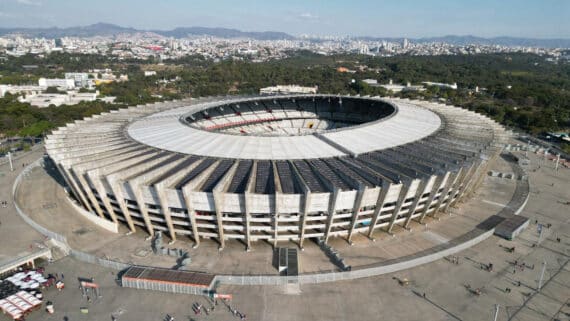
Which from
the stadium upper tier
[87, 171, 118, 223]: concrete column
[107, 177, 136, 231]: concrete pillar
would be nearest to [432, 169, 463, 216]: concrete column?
the stadium upper tier

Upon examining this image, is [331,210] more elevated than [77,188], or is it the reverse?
[331,210]

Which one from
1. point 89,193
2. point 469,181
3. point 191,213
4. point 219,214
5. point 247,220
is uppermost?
point 469,181

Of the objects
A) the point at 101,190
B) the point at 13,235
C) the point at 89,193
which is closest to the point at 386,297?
the point at 101,190

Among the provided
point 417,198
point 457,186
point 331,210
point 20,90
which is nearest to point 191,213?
point 331,210

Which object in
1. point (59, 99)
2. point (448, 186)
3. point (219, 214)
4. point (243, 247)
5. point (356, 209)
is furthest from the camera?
point (59, 99)

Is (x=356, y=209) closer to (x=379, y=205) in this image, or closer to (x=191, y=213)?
(x=379, y=205)

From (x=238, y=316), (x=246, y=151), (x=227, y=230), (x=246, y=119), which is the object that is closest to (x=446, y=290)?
(x=238, y=316)

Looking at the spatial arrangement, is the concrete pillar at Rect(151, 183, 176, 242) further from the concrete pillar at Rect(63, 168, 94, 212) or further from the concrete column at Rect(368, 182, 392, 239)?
the concrete column at Rect(368, 182, 392, 239)

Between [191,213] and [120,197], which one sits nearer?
[191,213]

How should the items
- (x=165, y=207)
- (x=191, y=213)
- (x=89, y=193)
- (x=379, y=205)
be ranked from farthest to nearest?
(x=89, y=193) < (x=379, y=205) < (x=165, y=207) < (x=191, y=213)

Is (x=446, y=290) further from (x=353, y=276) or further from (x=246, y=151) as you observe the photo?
(x=246, y=151)
